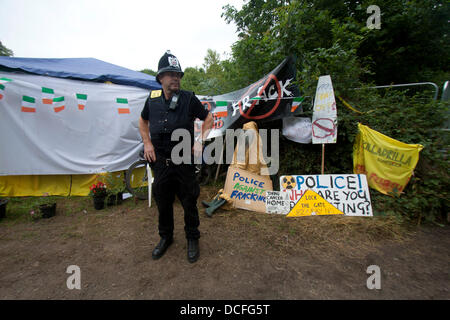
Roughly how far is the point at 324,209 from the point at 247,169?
1.48m

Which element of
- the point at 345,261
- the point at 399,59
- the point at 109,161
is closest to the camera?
the point at 345,261

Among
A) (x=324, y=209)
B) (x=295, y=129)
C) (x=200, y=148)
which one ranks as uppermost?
(x=295, y=129)

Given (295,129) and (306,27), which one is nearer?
(295,129)

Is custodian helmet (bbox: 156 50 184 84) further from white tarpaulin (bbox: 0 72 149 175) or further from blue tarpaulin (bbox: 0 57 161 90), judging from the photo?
blue tarpaulin (bbox: 0 57 161 90)

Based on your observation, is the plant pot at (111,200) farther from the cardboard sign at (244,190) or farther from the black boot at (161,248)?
the cardboard sign at (244,190)

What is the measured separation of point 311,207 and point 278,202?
0.53m

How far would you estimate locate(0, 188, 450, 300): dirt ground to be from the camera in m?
1.70

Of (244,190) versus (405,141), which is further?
(244,190)

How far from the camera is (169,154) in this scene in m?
1.97

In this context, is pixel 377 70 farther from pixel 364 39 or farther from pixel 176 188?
pixel 176 188

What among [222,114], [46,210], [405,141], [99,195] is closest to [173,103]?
[222,114]

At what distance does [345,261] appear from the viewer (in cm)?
210
